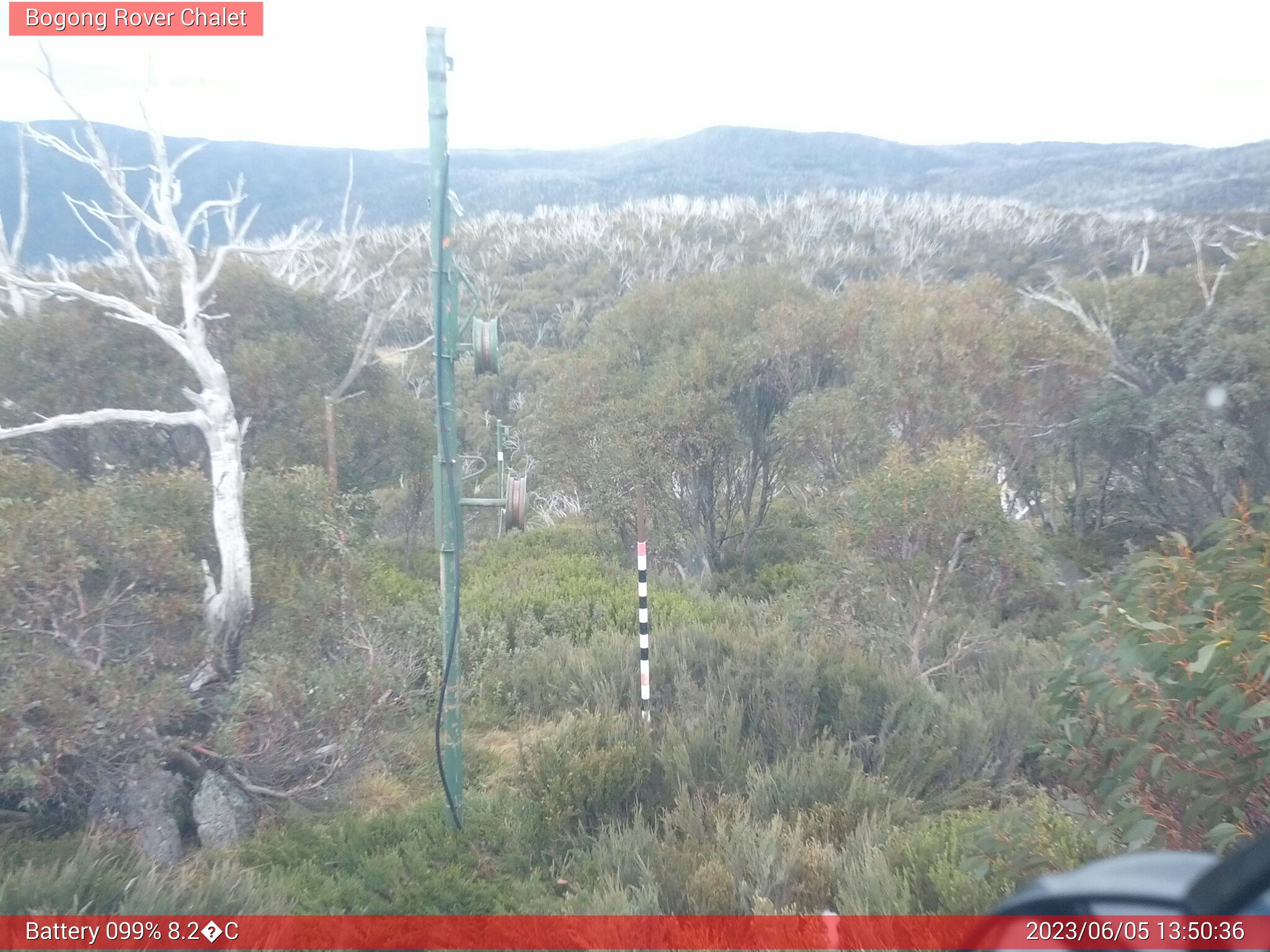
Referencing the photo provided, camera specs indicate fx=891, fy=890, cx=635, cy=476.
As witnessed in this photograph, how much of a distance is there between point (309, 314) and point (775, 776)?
34.1ft

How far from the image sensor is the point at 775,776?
Result: 16.3ft

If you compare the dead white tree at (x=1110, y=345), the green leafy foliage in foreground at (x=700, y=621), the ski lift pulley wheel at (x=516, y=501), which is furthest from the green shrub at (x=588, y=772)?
the dead white tree at (x=1110, y=345)

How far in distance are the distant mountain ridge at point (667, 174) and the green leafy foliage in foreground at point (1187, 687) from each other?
16.2ft

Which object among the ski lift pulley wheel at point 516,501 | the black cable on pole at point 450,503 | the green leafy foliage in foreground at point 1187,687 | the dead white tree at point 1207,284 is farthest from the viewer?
the dead white tree at point 1207,284

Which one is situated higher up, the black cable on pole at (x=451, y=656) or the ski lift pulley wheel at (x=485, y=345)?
the ski lift pulley wheel at (x=485, y=345)

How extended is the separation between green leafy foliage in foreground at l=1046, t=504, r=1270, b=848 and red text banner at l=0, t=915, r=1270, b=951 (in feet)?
2.70

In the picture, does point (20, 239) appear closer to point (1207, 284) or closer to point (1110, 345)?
point (1110, 345)

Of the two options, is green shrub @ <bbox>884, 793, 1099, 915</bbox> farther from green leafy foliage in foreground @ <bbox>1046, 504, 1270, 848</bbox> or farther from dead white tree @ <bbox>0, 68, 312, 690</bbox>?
dead white tree @ <bbox>0, 68, 312, 690</bbox>

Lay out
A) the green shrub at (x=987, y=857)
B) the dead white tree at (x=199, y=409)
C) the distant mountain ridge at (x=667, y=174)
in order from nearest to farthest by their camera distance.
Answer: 1. the green shrub at (x=987, y=857)
2. the dead white tree at (x=199, y=409)
3. the distant mountain ridge at (x=667, y=174)

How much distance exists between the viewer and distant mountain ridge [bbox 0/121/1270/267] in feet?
53.9

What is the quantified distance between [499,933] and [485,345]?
281 cm

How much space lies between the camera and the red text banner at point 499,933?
312 centimetres

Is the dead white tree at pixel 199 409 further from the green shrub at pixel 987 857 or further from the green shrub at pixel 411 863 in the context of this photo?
the green shrub at pixel 987 857

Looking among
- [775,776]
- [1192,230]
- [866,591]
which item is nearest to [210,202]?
[775,776]
